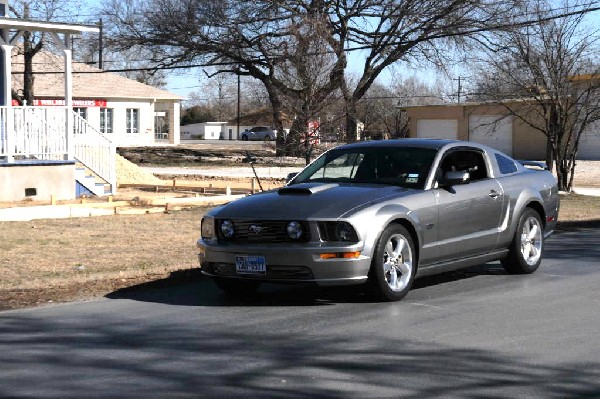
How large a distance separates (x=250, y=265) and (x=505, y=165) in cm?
388

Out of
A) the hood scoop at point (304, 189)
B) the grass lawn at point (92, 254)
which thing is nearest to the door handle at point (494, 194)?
the hood scoop at point (304, 189)

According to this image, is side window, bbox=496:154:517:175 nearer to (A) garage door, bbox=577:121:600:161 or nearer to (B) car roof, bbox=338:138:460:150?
(B) car roof, bbox=338:138:460:150

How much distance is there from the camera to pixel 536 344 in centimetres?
747

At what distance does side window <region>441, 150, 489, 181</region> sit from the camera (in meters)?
10.6

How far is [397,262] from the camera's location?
364 inches

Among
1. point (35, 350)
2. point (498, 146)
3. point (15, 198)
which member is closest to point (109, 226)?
point (15, 198)

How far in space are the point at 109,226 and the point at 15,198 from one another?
5.98m

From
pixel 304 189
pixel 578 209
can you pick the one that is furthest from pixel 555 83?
pixel 304 189

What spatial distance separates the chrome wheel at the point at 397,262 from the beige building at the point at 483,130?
4507 cm

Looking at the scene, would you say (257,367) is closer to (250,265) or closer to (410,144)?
(250,265)

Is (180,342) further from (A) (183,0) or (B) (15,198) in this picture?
(A) (183,0)

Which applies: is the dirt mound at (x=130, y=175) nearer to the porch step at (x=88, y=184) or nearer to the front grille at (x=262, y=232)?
the porch step at (x=88, y=184)

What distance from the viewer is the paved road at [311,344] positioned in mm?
6246

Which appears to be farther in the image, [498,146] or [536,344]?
[498,146]
